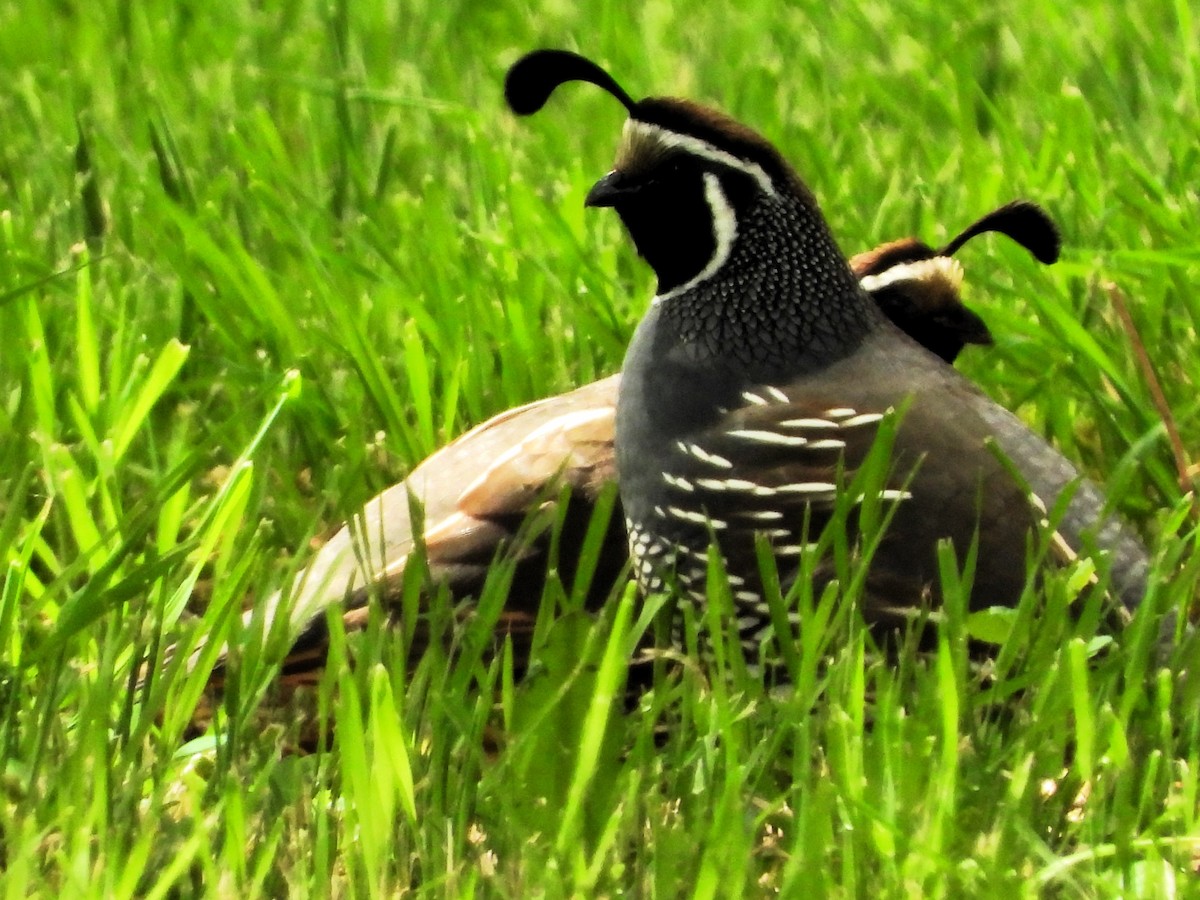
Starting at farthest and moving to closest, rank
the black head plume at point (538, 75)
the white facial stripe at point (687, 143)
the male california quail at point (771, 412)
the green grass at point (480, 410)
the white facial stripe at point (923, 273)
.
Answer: the black head plume at point (538, 75)
the white facial stripe at point (923, 273)
the white facial stripe at point (687, 143)
the male california quail at point (771, 412)
the green grass at point (480, 410)

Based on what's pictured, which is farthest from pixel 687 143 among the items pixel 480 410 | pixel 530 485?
pixel 480 410

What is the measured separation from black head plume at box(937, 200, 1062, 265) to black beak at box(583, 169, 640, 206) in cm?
53

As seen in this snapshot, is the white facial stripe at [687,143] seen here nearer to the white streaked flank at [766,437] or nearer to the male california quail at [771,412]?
the male california quail at [771,412]

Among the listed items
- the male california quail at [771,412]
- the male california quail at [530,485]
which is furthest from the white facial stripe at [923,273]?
the male california quail at [771,412]

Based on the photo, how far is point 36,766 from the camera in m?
2.16

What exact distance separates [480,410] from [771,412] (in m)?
0.76

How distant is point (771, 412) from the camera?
9.38ft

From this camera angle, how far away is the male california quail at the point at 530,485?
9.66 ft

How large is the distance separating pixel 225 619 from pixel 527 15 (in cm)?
332

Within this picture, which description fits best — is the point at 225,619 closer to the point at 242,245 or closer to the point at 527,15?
the point at 242,245

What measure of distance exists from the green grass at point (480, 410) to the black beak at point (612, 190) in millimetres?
538

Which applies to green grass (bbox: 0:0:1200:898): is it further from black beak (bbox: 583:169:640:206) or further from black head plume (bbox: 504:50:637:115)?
black beak (bbox: 583:169:640:206)

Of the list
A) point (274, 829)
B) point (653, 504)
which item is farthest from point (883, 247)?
point (274, 829)

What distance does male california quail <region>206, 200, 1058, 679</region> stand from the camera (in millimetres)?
2945
